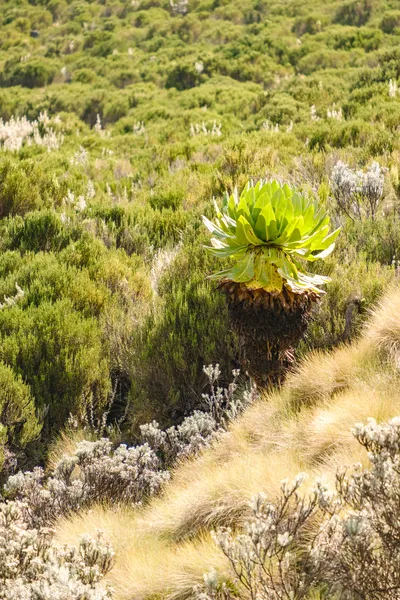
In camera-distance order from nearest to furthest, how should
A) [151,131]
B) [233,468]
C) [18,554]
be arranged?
1. [18,554]
2. [233,468]
3. [151,131]

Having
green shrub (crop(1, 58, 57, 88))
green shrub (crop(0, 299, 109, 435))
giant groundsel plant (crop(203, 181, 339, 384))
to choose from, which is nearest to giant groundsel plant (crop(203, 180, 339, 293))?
giant groundsel plant (crop(203, 181, 339, 384))

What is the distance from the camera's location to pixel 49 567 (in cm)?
238

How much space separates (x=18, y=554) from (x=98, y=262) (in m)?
3.20

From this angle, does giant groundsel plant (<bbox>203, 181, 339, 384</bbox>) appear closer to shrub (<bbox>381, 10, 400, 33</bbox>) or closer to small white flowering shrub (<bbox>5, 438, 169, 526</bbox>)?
small white flowering shrub (<bbox>5, 438, 169, 526</bbox>)

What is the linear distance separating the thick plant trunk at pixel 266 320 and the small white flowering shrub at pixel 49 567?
4.55 ft

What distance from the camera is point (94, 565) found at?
8.05 feet

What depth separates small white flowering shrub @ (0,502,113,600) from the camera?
7.35ft

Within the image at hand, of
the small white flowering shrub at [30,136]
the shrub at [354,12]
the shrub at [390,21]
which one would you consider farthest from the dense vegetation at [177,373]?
the shrub at [354,12]

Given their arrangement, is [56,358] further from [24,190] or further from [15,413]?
[24,190]

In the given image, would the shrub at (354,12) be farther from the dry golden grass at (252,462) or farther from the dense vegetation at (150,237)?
the dry golden grass at (252,462)

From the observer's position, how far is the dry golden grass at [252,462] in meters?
2.56

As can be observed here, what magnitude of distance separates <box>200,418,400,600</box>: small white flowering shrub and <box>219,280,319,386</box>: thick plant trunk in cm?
123

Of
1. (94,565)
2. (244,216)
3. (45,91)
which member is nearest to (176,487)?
(94,565)

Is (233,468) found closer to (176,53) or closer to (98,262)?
(98,262)
